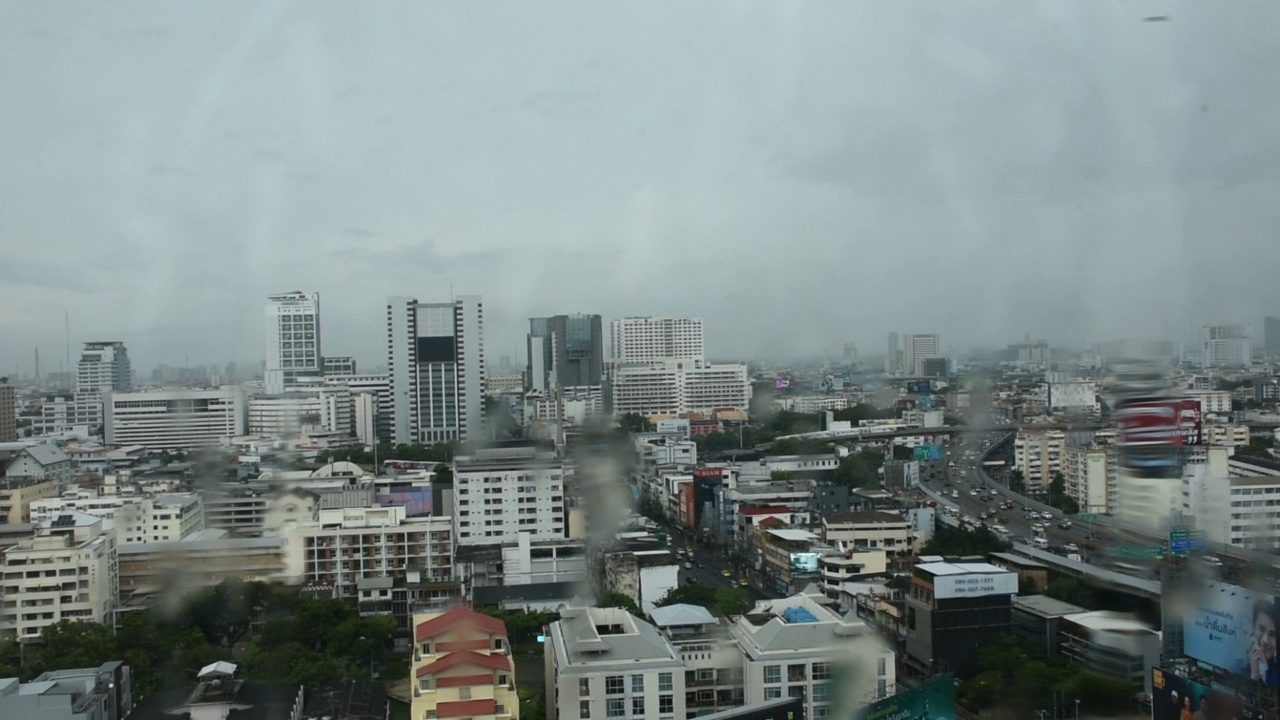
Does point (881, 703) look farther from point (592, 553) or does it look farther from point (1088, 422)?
point (1088, 422)

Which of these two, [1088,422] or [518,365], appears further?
[518,365]

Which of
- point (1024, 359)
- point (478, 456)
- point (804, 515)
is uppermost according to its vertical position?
point (1024, 359)

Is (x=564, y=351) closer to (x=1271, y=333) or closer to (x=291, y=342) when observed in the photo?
(x=291, y=342)

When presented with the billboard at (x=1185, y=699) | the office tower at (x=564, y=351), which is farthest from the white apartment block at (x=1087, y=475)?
the office tower at (x=564, y=351)

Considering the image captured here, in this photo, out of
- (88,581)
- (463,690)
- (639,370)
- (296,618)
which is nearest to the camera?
(463,690)

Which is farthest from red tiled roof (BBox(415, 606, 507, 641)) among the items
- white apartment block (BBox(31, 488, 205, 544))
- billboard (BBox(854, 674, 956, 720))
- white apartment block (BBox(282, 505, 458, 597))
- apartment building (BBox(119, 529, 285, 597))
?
white apartment block (BBox(31, 488, 205, 544))

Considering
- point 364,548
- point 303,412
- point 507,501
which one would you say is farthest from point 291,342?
point 364,548

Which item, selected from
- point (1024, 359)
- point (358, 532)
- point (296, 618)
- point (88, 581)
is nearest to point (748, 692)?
point (296, 618)
